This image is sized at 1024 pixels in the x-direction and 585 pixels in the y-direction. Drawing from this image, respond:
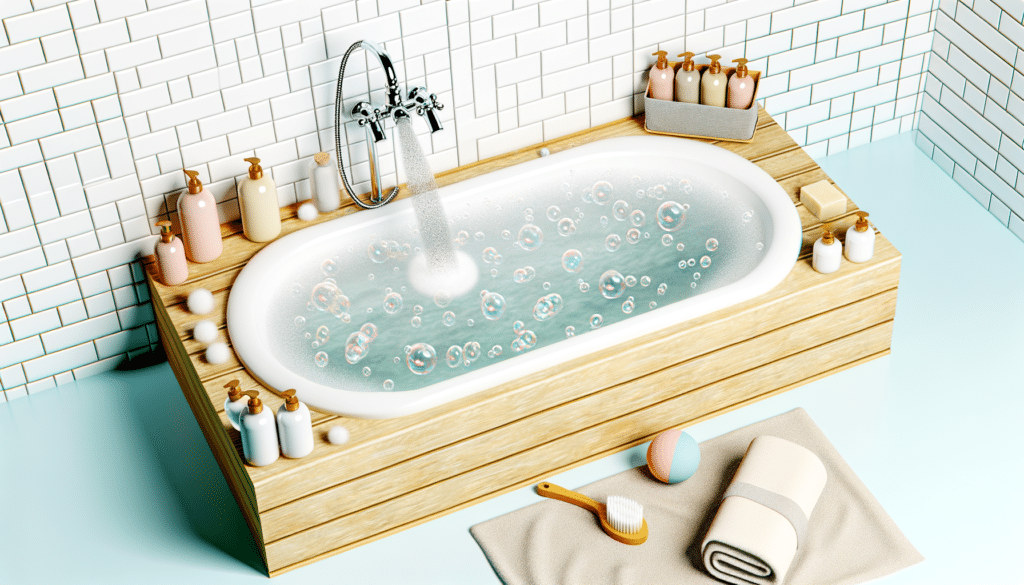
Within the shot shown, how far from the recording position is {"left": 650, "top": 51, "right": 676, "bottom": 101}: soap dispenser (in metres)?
3.46

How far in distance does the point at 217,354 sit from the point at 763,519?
1.29 meters

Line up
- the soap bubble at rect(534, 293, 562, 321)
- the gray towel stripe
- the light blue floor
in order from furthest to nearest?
the soap bubble at rect(534, 293, 562, 321)
the light blue floor
the gray towel stripe

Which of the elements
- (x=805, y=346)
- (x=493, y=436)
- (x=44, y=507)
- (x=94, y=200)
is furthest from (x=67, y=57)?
(x=805, y=346)

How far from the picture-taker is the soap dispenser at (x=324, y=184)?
3230 millimetres

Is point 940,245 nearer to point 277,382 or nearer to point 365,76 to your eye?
point 365,76

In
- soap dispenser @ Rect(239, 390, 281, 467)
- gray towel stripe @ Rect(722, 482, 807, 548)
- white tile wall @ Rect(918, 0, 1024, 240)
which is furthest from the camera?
white tile wall @ Rect(918, 0, 1024, 240)

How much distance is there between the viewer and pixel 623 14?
3406 millimetres

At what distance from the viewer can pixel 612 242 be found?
3.27 metres

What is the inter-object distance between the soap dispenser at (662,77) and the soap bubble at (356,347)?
3.63 ft

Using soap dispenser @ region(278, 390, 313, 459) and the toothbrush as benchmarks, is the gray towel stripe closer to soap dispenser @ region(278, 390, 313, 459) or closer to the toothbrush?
the toothbrush

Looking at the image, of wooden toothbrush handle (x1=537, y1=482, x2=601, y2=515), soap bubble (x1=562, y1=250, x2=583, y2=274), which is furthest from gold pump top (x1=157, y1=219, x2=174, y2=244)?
wooden toothbrush handle (x1=537, y1=482, x2=601, y2=515)

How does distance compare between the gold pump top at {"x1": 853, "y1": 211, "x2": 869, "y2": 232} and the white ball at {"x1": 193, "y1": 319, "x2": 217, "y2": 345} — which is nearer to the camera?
the white ball at {"x1": 193, "y1": 319, "x2": 217, "y2": 345}

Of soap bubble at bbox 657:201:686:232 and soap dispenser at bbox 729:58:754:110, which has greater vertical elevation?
soap dispenser at bbox 729:58:754:110

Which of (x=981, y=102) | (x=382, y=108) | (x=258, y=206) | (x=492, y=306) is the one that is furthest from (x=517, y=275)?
(x=981, y=102)
